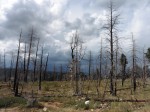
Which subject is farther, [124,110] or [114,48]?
[114,48]

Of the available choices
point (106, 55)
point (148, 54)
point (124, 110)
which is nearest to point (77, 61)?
point (106, 55)

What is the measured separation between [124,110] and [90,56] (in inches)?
2489

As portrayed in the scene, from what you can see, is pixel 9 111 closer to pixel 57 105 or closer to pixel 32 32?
pixel 57 105

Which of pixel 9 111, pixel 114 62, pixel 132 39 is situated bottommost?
pixel 9 111

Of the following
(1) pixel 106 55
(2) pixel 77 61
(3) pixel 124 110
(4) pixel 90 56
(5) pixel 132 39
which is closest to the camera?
(3) pixel 124 110

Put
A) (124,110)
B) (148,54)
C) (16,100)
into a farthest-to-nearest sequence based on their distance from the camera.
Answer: (148,54)
(16,100)
(124,110)

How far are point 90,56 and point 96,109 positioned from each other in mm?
59099

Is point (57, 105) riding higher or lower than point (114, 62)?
lower

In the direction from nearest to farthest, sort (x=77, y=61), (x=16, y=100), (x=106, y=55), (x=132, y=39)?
(x=16, y=100) → (x=106, y=55) → (x=77, y=61) → (x=132, y=39)

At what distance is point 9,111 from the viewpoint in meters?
26.2

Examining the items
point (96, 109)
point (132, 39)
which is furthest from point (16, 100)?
point (132, 39)

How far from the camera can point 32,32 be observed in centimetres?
5403

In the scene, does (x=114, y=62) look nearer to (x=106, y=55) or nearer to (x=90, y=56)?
Answer: (x=106, y=55)

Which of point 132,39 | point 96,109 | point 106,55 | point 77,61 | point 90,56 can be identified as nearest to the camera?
point 96,109
